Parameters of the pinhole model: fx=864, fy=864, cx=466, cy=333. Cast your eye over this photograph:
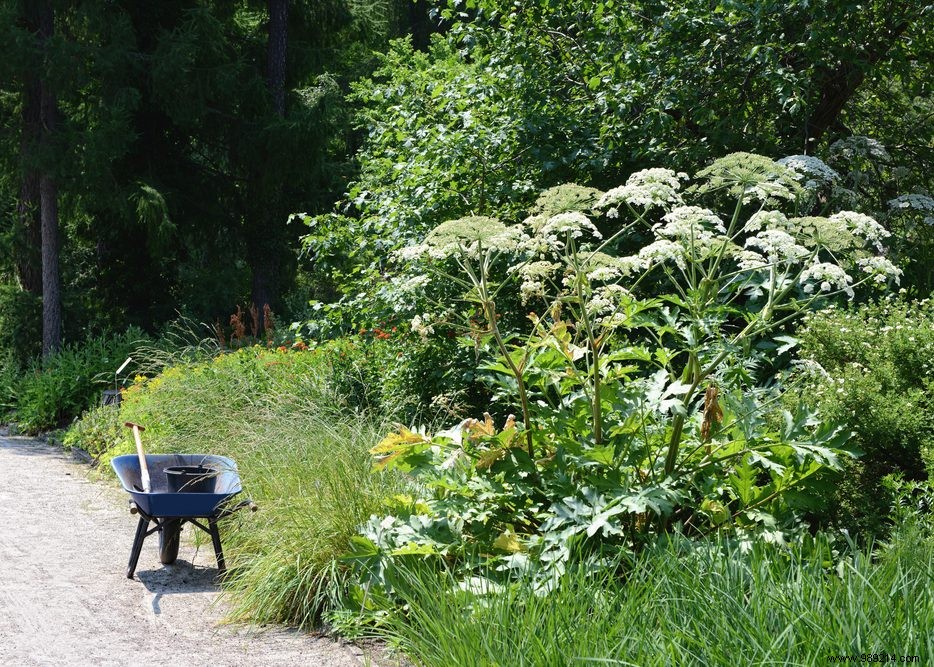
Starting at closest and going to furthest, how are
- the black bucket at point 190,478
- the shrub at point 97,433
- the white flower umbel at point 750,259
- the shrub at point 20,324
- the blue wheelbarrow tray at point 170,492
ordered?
the white flower umbel at point 750,259 < the blue wheelbarrow tray at point 170,492 < the black bucket at point 190,478 < the shrub at point 97,433 < the shrub at point 20,324

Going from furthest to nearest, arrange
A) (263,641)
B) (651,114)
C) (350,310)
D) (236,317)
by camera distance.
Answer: (236,317), (350,310), (651,114), (263,641)

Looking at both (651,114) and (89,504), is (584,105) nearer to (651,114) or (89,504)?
(651,114)

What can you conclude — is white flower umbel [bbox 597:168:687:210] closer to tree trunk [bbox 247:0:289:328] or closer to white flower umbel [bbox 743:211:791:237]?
white flower umbel [bbox 743:211:791:237]

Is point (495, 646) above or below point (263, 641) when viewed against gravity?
above

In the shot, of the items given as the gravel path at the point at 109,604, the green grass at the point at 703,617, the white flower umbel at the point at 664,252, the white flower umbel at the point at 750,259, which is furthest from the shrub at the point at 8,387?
the white flower umbel at the point at 750,259

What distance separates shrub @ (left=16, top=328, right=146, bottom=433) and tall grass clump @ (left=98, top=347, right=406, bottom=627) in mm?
3841

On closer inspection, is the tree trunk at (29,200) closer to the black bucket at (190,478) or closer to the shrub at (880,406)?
the black bucket at (190,478)

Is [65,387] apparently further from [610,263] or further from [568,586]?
[568,586]

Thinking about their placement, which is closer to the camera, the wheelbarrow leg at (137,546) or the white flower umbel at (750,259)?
the white flower umbel at (750,259)

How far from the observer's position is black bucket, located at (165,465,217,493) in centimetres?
540

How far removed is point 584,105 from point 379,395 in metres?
2.84

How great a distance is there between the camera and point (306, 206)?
17.2 m

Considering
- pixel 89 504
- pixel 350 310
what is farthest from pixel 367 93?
pixel 89 504

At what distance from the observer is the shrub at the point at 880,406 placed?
12.2ft
